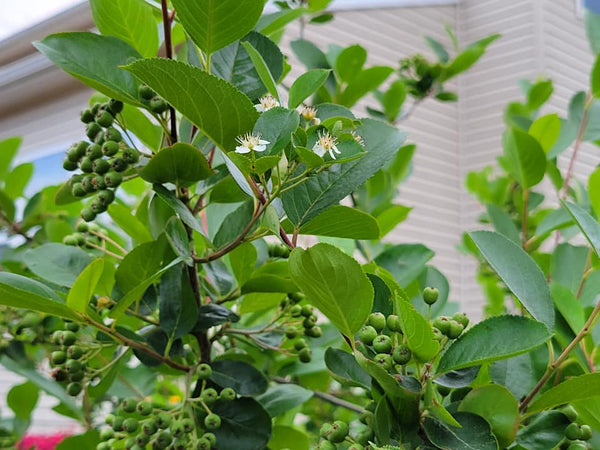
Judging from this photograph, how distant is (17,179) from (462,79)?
14.7 ft

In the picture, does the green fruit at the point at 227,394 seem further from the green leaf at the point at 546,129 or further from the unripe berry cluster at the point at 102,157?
the green leaf at the point at 546,129

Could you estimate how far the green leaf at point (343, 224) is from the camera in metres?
→ 0.47

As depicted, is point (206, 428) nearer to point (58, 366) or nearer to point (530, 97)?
point (58, 366)

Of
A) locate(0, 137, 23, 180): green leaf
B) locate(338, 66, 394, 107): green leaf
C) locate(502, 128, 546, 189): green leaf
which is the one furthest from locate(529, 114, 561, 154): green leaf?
locate(0, 137, 23, 180): green leaf

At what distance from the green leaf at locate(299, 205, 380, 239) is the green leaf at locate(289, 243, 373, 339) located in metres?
0.06

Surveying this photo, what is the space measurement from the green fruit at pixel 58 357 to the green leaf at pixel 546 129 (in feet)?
2.32

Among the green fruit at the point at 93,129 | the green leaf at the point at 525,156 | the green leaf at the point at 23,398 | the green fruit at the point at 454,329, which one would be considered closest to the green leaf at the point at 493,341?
the green fruit at the point at 454,329

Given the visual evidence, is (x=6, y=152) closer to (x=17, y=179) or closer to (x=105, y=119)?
(x=17, y=179)

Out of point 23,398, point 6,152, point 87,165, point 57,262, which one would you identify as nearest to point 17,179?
point 6,152

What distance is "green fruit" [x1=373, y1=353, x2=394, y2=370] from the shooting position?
0.43 metres

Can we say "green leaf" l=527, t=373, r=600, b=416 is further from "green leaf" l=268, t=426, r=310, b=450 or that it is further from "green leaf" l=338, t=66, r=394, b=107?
"green leaf" l=338, t=66, r=394, b=107

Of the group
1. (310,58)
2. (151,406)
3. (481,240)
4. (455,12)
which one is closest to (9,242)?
(310,58)

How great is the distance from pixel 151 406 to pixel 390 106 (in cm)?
80

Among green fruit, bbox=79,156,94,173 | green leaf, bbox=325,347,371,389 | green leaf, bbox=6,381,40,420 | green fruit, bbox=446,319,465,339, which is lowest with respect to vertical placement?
green leaf, bbox=6,381,40,420
